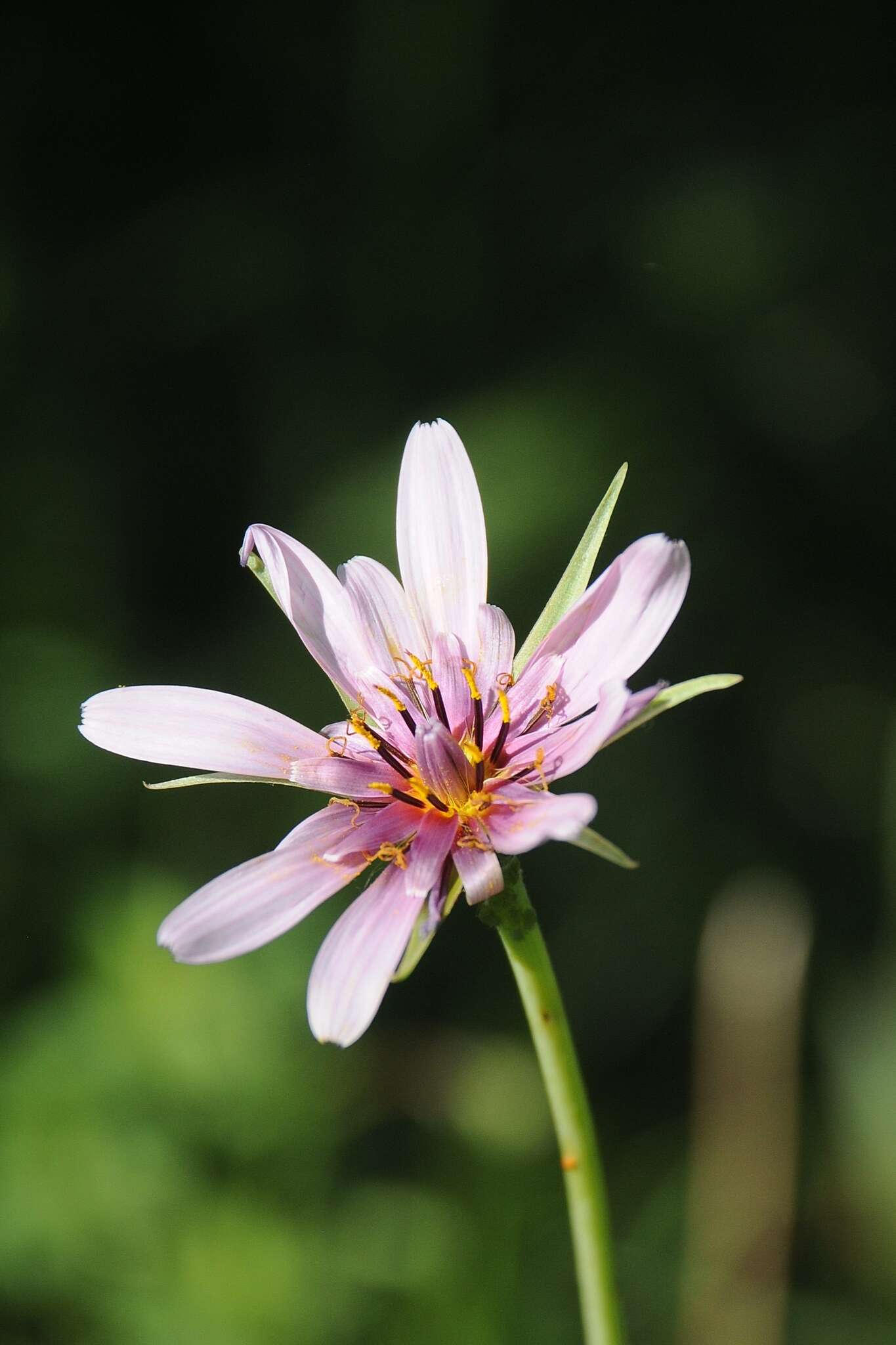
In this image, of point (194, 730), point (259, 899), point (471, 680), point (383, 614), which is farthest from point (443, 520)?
point (259, 899)

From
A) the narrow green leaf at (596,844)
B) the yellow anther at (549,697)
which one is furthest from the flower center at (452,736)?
the narrow green leaf at (596,844)

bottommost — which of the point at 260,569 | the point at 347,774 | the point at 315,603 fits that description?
the point at 347,774

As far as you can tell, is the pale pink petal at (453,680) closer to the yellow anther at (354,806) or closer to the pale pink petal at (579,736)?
the pale pink petal at (579,736)

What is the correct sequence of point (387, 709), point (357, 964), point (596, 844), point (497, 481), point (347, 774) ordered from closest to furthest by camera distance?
point (596, 844) → point (357, 964) → point (347, 774) → point (387, 709) → point (497, 481)

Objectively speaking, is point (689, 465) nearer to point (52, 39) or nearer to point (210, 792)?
point (210, 792)

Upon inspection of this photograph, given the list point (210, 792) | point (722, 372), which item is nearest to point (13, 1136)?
point (210, 792)

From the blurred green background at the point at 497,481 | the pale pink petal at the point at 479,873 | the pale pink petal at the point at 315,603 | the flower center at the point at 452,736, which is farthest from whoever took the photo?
the blurred green background at the point at 497,481

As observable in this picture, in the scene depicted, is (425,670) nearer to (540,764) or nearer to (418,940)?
(540,764)
